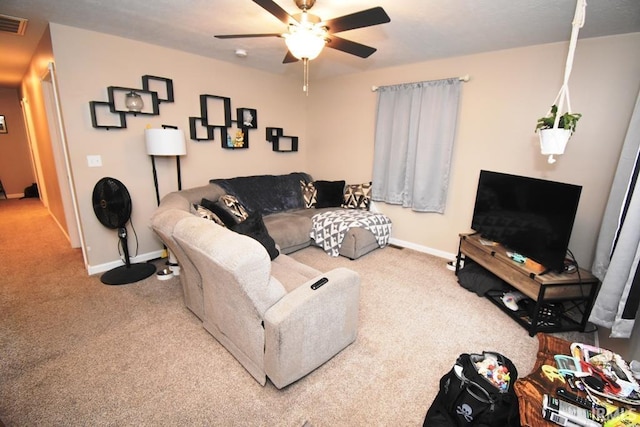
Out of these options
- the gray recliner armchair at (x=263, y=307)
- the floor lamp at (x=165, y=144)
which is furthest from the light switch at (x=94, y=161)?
the gray recliner armchair at (x=263, y=307)

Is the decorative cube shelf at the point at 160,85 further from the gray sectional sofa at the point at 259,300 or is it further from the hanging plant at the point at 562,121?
the hanging plant at the point at 562,121

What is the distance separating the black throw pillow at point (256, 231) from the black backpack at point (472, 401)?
1.55 metres

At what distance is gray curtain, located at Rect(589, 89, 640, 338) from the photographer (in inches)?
64.4

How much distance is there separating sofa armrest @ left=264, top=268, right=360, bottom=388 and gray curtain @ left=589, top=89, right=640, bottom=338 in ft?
5.05

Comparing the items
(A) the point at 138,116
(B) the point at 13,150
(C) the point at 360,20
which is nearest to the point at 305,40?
(C) the point at 360,20

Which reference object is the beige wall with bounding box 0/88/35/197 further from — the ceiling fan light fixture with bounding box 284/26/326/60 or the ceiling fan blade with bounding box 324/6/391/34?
the ceiling fan blade with bounding box 324/6/391/34

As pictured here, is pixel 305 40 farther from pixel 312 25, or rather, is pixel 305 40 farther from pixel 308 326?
pixel 308 326

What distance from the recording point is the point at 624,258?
169 cm

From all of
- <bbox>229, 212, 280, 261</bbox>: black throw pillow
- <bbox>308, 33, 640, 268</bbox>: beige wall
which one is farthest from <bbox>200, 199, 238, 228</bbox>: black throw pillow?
<bbox>308, 33, 640, 268</bbox>: beige wall

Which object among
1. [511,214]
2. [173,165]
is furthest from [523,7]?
[173,165]

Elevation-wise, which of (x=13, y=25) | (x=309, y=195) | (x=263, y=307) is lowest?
(x=263, y=307)

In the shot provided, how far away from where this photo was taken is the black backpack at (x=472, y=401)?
1.39 metres

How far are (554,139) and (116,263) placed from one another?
4.43 metres

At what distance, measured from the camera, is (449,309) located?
2.65m
